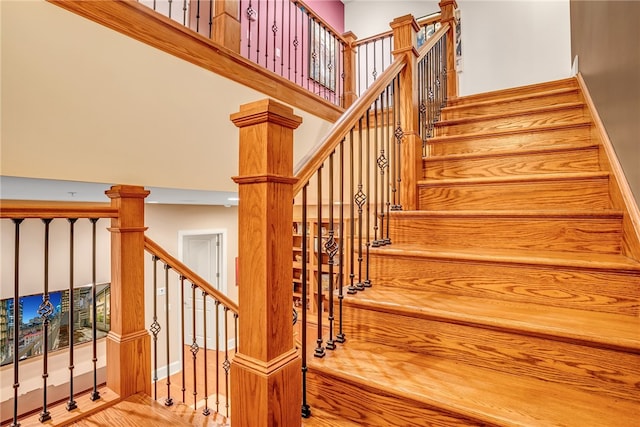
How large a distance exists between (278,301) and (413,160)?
1.37 meters

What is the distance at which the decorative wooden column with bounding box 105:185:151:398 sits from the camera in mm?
1784

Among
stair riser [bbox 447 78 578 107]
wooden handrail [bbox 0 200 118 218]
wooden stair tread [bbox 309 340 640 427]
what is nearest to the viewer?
wooden stair tread [bbox 309 340 640 427]

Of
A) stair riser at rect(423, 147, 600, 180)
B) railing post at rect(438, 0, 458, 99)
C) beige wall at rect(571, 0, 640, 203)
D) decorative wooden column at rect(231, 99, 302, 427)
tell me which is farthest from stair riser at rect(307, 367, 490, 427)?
railing post at rect(438, 0, 458, 99)

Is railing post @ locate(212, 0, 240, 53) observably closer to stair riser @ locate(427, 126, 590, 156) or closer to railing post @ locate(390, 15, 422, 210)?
railing post @ locate(390, 15, 422, 210)

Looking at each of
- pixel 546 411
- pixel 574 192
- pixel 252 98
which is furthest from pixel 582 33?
pixel 546 411

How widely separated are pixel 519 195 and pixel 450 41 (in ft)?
6.82

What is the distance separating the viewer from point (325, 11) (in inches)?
223

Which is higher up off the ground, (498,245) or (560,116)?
(560,116)

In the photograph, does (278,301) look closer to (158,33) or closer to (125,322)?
(125,322)

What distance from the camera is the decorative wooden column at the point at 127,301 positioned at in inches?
70.2

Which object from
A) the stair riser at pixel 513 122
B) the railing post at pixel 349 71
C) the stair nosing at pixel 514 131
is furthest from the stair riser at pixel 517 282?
the railing post at pixel 349 71

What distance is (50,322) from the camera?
4309 mm

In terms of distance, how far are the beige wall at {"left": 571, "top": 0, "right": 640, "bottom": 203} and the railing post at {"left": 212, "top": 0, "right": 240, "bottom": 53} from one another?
7.13ft

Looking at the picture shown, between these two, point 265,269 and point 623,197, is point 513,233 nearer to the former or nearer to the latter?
point 623,197
